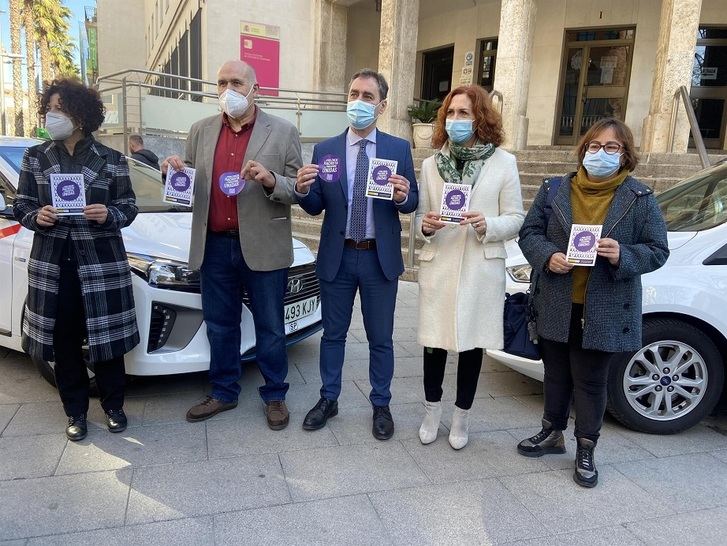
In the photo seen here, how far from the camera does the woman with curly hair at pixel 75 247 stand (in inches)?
119

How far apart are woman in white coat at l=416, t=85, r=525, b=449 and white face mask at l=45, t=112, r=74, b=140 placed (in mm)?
1936

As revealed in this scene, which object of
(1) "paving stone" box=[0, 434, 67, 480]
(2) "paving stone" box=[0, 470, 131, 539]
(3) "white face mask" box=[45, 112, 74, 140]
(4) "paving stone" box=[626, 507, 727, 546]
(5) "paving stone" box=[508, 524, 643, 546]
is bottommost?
(1) "paving stone" box=[0, 434, 67, 480]

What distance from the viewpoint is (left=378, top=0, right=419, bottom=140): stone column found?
482 inches

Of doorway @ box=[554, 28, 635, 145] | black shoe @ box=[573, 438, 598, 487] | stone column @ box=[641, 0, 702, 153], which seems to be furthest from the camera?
doorway @ box=[554, 28, 635, 145]

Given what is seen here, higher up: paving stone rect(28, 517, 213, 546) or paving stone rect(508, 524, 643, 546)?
paving stone rect(508, 524, 643, 546)

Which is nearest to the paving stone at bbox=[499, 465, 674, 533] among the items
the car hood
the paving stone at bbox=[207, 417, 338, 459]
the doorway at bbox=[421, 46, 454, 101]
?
the paving stone at bbox=[207, 417, 338, 459]

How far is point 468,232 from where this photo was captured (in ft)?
10.1

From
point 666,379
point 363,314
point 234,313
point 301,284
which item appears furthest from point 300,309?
point 666,379

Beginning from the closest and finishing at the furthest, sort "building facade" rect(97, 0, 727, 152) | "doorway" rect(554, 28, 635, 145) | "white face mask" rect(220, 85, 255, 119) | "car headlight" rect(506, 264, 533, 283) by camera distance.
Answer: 1. "white face mask" rect(220, 85, 255, 119)
2. "car headlight" rect(506, 264, 533, 283)
3. "building facade" rect(97, 0, 727, 152)
4. "doorway" rect(554, 28, 635, 145)

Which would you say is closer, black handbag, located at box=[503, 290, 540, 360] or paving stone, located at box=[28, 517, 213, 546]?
paving stone, located at box=[28, 517, 213, 546]

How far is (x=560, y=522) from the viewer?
8.66 ft

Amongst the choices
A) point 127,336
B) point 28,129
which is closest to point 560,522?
point 127,336

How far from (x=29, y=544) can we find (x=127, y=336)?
3.81ft

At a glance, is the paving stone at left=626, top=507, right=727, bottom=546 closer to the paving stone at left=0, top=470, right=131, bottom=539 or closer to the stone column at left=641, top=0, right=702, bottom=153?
the paving stone at left=0, top=470, right=131, bottom=539
